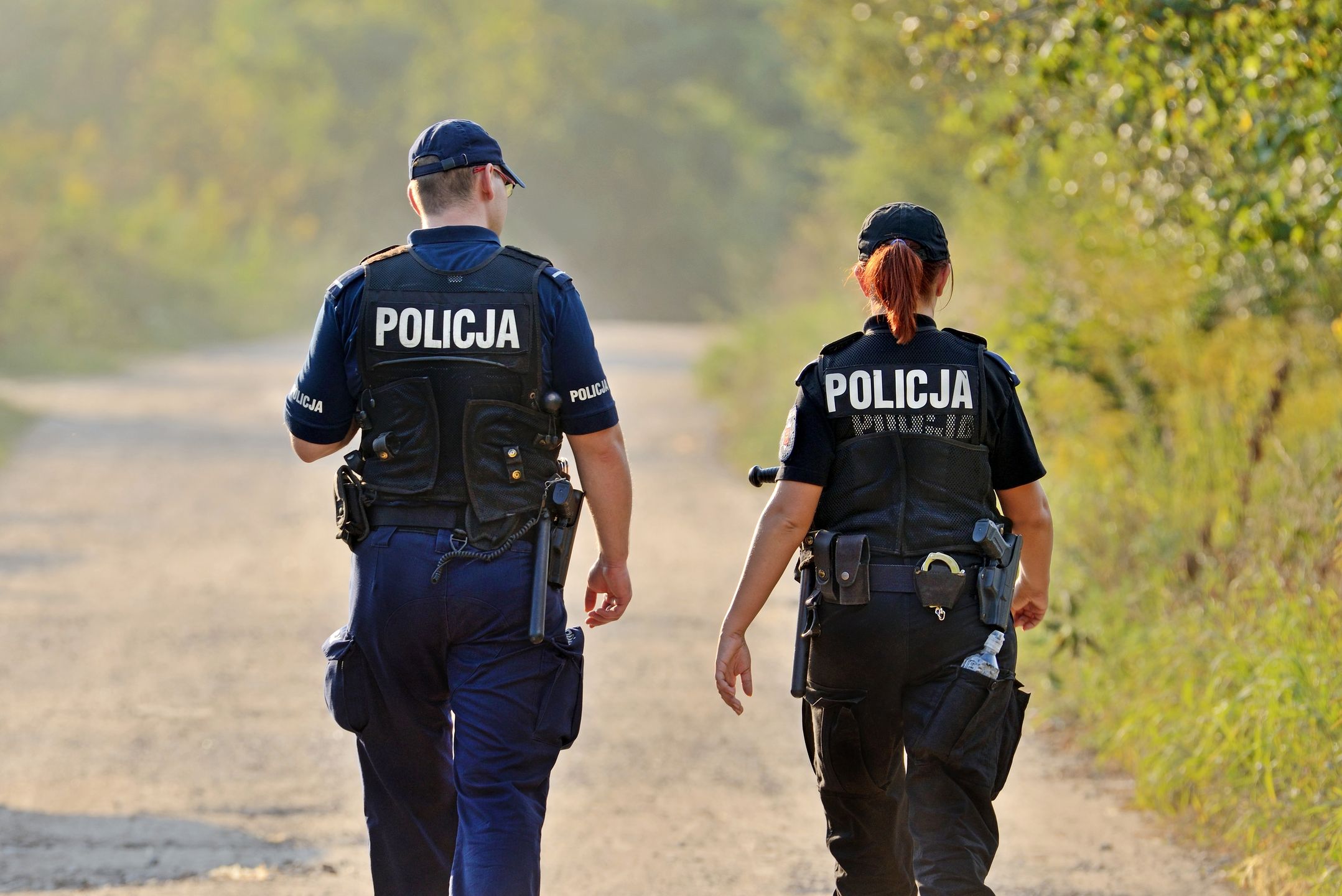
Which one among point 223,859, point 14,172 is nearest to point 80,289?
point 14,172

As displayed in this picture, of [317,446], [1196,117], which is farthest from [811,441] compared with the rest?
[1196,117]

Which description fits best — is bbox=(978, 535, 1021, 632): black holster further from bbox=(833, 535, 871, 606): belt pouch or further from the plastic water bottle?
bbox=(833, 535, 871, 606): belt pouch

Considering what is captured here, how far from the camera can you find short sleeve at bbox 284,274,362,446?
12.5ft

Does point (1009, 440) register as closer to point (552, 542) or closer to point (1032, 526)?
point (1032, 526)

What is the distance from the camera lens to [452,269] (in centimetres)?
379

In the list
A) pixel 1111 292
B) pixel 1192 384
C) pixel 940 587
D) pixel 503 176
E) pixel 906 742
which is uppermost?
pixel 1111 292

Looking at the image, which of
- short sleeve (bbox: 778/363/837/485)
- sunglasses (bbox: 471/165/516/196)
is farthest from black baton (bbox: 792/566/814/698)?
sunglasses (bbox: 471/165/516/196)

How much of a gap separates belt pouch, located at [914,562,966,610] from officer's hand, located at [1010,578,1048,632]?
1.33 feet

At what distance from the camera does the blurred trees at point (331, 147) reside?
33.0 m

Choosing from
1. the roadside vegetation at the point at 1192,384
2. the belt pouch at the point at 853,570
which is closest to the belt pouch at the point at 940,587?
the belt pouch at the point at 853,570

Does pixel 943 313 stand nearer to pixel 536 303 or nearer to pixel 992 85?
pixel 992 85

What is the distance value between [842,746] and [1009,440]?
2.43 ft

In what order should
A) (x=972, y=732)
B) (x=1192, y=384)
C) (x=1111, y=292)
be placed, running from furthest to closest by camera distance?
1. (x=1111, y=292)
2. (x=1192, y=384)
3. (x=972, y=732)

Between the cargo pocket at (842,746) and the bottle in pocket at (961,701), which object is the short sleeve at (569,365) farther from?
the bottle in pocket at (961,701)
